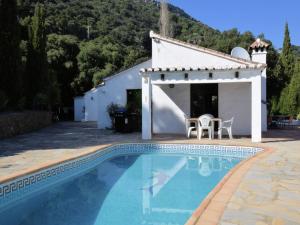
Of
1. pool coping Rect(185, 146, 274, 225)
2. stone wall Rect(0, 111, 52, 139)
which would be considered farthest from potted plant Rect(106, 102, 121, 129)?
pool coping Rect(185, 146, 274, 225)

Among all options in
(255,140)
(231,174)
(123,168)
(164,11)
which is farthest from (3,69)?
(164,11)

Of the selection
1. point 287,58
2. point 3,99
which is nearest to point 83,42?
point 287,58

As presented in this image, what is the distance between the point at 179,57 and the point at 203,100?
8.72 ft

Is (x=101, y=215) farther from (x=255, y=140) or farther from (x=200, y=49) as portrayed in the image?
(x=200, y=49)

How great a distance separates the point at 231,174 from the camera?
25.7 feet

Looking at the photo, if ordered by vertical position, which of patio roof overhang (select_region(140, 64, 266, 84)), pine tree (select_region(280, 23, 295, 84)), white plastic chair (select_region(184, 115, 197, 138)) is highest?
pine tree (select_region(280, 23, 295, 84))

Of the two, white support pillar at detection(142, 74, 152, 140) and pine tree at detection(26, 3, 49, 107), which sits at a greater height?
pine tree at detection(26, 3, 49, 107)

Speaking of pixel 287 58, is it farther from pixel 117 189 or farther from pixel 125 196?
pixel 125 196

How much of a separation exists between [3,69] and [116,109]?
20.9ft

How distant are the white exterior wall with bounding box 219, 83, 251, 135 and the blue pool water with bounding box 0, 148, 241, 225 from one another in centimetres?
546

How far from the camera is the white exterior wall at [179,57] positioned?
17203 millimetres

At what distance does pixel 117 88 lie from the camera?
68.4ft

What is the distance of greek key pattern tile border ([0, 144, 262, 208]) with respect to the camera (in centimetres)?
772

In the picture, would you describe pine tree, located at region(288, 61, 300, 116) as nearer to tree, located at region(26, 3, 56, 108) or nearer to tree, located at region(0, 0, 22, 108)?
tree, located at region(26, 3, 56, 108)
